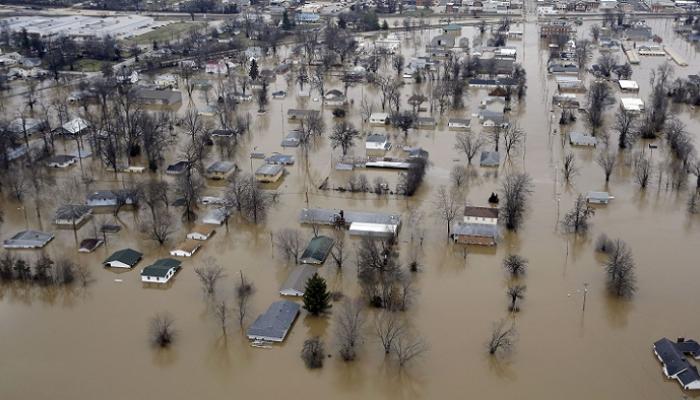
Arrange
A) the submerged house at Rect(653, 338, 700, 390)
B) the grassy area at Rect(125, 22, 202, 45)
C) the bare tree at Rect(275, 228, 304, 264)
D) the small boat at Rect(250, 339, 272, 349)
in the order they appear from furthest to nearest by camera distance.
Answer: the grassy area at Rect(125, 22, 202, 45) → the bare tree at Rect(275, 228, 304, 264) → the small boat at Rect(250, 339, 272, 349) → the submerged house at Rect(653, 338, 700, 390)

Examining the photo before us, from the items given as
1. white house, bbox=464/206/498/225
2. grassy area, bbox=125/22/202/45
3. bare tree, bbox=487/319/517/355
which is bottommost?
bare tree, bbox=487/319/517/355

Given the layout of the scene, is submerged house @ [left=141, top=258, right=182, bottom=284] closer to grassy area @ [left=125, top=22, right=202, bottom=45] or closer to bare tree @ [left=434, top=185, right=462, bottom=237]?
bare tree @ [left=434, top=185, right=462, bottom=237]

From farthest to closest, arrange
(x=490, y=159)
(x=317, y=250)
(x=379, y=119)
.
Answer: (x=379, y=119), (x=490, y=159), (x=317, y=250)

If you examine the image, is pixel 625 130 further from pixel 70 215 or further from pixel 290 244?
pixel 70 215

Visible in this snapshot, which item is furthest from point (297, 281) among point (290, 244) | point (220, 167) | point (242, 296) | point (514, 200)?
point (220, 167)

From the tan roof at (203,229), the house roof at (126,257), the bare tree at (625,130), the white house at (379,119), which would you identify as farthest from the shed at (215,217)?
the bare tree at (625,130)

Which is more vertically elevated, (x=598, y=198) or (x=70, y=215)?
(x=598, y=198)

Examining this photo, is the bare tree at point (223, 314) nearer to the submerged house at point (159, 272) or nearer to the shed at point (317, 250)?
the submerged house at point (159, 272)

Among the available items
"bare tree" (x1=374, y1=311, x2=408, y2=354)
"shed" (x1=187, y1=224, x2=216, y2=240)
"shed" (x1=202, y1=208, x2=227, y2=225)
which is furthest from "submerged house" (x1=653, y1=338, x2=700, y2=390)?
"shed" (x1=202, y1=208, x2=227, y2=225)
